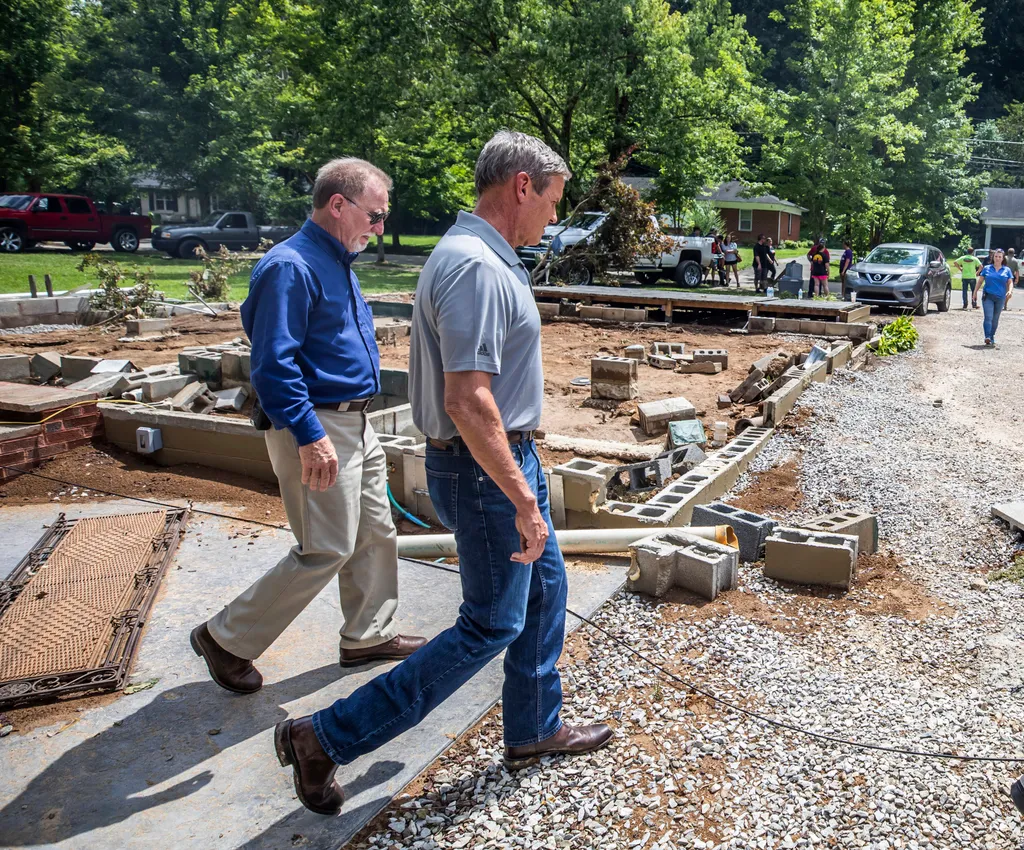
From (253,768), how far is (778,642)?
90.0 inches

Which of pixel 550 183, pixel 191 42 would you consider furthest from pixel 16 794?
pixel 191 42

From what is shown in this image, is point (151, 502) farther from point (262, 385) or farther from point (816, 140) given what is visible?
point (816, 140)

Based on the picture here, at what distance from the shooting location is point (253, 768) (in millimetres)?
3152

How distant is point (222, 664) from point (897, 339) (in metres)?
13.6

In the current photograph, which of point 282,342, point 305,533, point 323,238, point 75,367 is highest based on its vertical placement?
point 323,238

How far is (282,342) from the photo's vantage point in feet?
10.6

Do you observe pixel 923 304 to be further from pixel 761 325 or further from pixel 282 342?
pixel 282 342

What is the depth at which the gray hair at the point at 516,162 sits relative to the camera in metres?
2.74

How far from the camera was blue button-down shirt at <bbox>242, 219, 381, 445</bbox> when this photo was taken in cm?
320

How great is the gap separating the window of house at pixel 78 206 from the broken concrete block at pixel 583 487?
27788mm

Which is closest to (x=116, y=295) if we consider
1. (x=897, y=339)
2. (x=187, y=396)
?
(x=187, y=396)

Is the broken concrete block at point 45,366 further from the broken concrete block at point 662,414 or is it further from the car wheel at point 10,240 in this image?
the car wheel at point 10,240

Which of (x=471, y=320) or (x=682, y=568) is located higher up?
(x=471, y=320)

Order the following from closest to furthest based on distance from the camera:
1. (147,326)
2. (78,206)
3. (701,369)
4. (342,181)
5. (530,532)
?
(530,532), (342,181), (701,369), (147,326), (78,206)
